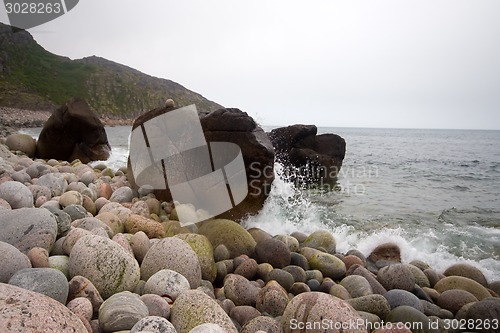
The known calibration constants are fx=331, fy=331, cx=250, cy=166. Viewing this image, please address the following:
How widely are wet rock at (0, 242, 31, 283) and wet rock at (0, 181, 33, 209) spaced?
228cm

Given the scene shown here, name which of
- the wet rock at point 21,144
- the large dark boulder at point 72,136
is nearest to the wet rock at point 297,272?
the large dark boulder at point 72,136

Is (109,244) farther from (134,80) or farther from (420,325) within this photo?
(134,80)

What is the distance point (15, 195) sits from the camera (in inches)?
193

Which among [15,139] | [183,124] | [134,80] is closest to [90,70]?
[134,80]

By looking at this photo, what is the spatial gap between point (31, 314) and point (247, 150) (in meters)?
5.91

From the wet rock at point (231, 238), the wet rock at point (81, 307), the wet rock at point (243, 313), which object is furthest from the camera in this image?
the wet rock at point (231, 238)

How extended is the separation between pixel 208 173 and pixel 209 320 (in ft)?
16.1

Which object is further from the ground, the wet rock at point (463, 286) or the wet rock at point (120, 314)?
the wet rock at point (120, 314)

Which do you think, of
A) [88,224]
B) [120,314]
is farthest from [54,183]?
[120,314]

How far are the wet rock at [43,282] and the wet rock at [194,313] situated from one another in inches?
36.6

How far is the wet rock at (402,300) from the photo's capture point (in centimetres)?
426

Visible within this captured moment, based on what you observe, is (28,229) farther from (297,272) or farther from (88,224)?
(297,272)

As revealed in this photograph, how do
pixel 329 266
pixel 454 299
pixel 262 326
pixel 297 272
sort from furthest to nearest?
pixel 329 266 → pixel 297 272 → pixel 454 299 → pixel 262 326

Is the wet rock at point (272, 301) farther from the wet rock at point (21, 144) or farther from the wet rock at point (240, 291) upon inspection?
the wet rock at point (21, 144)
